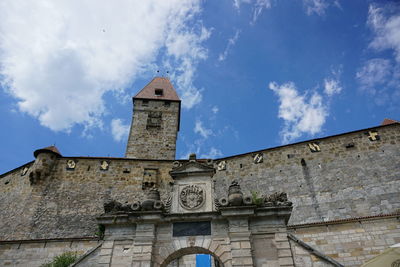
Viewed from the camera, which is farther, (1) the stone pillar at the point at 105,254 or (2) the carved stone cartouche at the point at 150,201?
(2) the carved stone cartouche at the point at 150,201

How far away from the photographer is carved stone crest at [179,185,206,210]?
26.8ft

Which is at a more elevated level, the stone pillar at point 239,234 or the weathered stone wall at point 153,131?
the weathered stone wall at point 153,131

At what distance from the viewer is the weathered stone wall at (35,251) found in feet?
Answer: 40.8

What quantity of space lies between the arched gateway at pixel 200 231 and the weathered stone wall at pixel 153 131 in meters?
18.7

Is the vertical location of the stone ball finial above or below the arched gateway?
above

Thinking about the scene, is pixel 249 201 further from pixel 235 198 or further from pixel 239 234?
pixel 239 234

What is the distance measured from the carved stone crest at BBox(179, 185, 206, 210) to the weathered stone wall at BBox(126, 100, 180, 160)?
723 inches

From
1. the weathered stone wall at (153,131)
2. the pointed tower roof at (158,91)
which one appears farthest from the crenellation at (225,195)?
the pointed tower roof at (158,91)

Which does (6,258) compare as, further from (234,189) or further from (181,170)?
(234,189)

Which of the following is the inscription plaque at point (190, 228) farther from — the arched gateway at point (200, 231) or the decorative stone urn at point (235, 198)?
the decorative stone urn at point (235, 198)

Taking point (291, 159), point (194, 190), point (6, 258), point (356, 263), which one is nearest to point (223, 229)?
point (194, 190)

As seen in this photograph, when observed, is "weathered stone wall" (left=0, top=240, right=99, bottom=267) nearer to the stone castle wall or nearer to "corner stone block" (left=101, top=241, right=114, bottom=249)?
the stone castle wall

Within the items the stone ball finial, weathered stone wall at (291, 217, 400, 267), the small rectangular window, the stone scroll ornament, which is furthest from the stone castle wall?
the small rectangular window

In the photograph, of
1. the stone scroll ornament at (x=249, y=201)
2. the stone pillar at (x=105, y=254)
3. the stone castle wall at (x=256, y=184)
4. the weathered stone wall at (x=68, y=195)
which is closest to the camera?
the stone pillar at (x=105, y=254)
